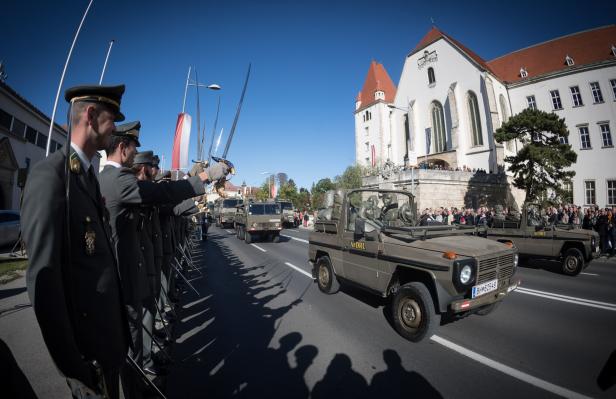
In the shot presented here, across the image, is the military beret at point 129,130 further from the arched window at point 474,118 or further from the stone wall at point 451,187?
the arched window at point 474,118

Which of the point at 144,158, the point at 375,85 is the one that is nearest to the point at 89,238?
the point at 144,158

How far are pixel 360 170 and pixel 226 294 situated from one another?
137 ft

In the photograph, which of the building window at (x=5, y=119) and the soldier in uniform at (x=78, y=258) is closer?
the soldier in uniform at (x=78, y=258)

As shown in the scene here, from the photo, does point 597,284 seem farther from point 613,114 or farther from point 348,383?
point 613,114

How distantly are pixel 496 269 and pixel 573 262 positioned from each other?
599 centimetres

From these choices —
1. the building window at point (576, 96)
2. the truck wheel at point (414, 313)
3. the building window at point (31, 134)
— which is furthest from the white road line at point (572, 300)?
the building window at point (576, 96)

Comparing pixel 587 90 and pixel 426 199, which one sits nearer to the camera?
pixel 426 199

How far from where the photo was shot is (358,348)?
3826mm

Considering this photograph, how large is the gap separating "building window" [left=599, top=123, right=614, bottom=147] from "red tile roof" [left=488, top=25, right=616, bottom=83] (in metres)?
7.44

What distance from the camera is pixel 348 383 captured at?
3078mm

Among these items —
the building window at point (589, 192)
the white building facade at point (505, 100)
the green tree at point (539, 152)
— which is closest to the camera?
the green tree at point (539, 152)

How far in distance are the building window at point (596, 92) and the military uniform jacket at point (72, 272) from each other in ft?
143

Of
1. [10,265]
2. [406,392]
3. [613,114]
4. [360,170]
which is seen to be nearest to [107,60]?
[10,265]

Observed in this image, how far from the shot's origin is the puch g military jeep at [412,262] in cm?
379
